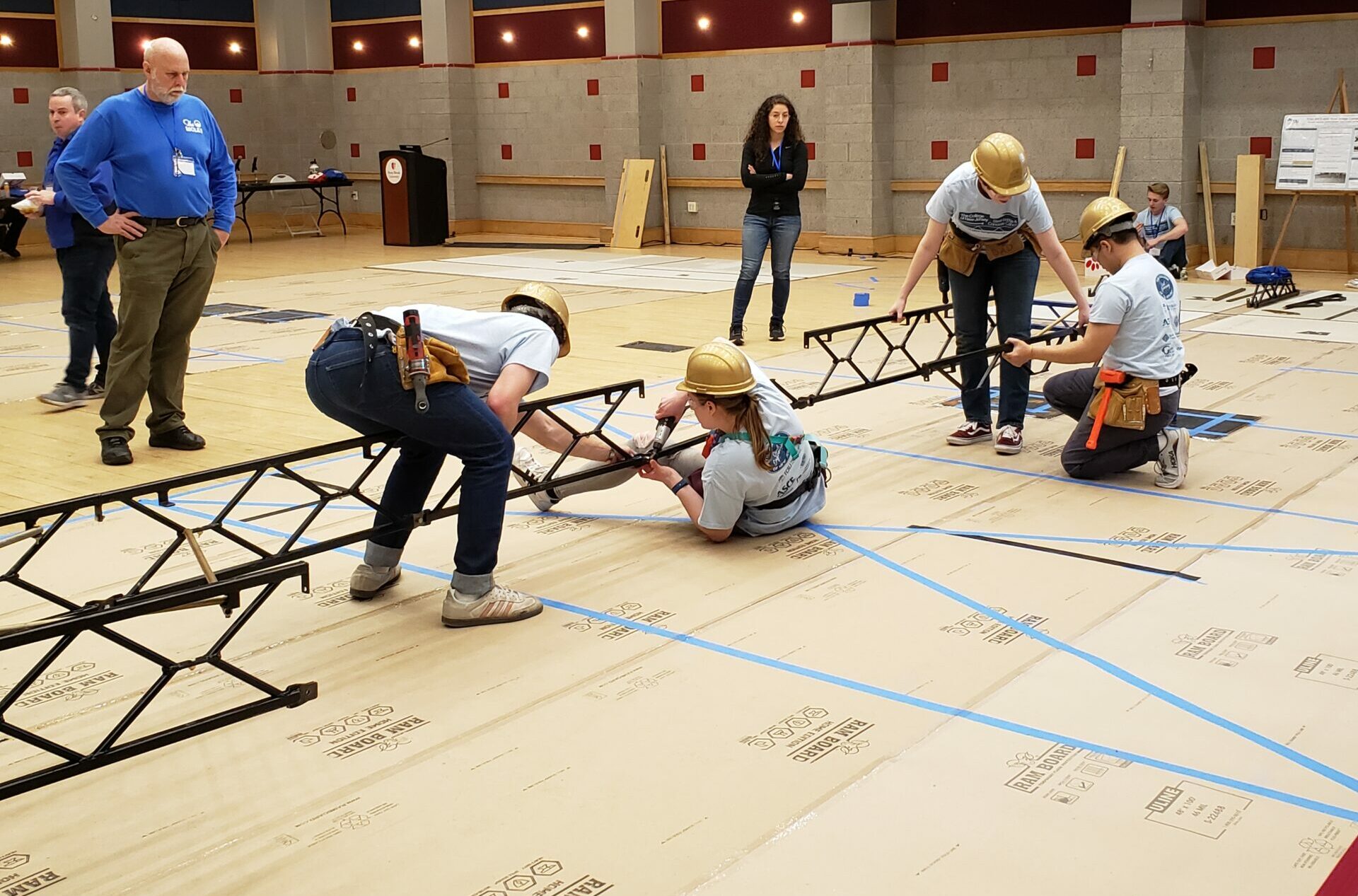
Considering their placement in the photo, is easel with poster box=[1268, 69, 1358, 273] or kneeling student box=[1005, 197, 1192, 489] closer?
kneeling student box=[1005, 197, 1192, 489]

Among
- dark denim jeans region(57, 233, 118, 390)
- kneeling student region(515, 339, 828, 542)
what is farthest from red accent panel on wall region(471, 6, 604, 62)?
kneeling student region(515, 339, 828, 542)

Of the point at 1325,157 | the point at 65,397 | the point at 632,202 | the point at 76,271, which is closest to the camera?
the point at 76,271

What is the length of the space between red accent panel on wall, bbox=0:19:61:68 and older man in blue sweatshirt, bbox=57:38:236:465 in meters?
15.3

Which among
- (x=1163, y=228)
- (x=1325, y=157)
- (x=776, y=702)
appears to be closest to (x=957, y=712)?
(x=776, y=702)

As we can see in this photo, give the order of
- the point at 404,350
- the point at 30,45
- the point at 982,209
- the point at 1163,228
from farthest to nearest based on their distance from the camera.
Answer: the point at 30,45 < the point at 1163,228 < the point at 982,209 < the point at 404,350

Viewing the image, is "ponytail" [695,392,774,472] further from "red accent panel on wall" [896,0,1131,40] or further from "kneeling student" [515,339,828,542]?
"red accent panel on wall" [896,0,1131,40]

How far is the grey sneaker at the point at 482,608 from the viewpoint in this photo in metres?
4.39

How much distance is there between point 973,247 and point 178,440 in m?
4.13

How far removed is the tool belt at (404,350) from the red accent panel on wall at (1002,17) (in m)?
12.8

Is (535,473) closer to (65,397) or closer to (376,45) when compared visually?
(65,397)

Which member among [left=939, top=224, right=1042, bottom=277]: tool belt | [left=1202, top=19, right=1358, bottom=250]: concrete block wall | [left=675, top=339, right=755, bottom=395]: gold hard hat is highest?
[left=1202, top=19, right=1358, bottom=250]: concrete block wall

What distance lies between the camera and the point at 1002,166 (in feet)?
20.3

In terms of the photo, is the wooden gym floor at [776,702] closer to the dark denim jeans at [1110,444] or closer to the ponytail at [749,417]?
the dark denim jeans at [1110,444]

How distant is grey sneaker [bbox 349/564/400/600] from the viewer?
15.4ft
